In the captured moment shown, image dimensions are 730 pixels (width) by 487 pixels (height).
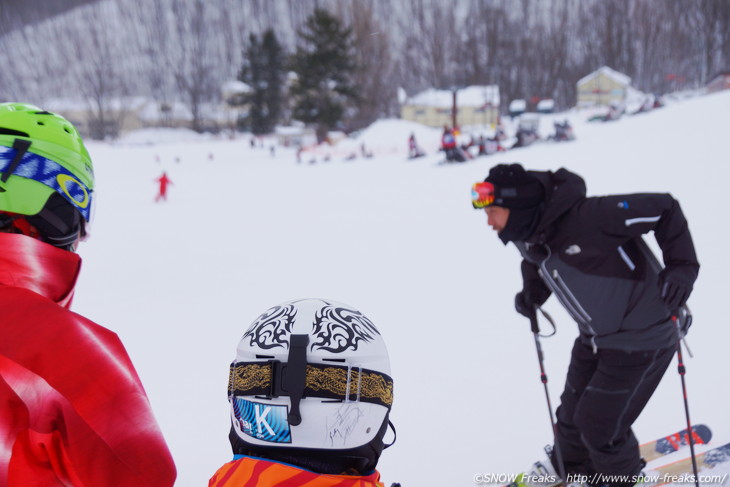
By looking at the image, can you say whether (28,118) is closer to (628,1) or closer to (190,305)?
(190,305)

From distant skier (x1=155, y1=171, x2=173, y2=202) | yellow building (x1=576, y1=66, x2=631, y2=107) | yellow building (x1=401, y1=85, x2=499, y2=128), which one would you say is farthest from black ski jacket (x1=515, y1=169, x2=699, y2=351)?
yellow building (x1=576, y1=66, x2=631, y2=107)

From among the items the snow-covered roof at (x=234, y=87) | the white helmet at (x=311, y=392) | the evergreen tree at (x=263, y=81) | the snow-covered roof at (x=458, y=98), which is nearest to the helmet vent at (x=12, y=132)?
the white helmet at (x=311, y=392)

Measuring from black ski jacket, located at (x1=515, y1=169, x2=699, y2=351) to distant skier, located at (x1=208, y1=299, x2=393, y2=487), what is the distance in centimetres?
132

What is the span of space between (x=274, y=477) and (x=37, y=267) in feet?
2.12

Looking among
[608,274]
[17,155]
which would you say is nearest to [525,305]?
[608,274]

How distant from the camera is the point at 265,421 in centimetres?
97

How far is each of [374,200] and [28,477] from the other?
1030cm

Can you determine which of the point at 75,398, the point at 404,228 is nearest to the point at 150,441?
the point at 75,398

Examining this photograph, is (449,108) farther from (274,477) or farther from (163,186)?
(274,477)

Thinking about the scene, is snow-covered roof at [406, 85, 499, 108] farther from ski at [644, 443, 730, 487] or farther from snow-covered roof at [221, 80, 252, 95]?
ski at [644, 443, 730, 487]

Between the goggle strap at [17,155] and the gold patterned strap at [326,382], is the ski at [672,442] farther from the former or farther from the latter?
the goggle strap at [17,155]

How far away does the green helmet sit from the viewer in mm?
1133

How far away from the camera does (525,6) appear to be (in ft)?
200

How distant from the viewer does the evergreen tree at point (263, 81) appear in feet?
140
